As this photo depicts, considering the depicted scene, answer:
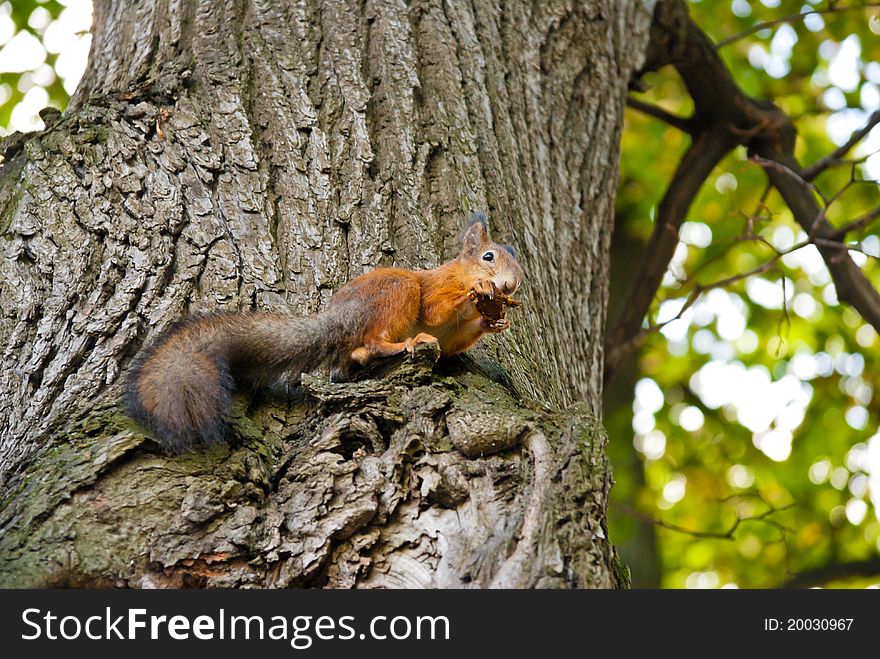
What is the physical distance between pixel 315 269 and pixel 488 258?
47 cm

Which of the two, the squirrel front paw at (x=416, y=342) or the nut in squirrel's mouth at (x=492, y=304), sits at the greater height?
the nut in squirrel's mouth at (x=492, y=304)

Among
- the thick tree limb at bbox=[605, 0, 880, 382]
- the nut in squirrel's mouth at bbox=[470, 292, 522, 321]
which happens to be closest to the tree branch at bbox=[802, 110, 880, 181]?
the thick tree limb at bbox=[605, 0, 880, 382]

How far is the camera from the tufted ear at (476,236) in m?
2.61

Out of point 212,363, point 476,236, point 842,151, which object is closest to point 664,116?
point 842,151

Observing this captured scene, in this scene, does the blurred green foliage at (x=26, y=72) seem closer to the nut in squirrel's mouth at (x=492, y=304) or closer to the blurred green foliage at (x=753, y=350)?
the blurred green foliage at (x=753, y=350)

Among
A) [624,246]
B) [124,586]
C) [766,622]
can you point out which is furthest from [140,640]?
[624,246]

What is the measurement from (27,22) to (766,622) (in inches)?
224

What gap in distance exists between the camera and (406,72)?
3.01 m

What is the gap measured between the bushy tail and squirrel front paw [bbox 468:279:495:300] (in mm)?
370

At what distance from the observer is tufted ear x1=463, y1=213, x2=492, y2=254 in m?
2.61

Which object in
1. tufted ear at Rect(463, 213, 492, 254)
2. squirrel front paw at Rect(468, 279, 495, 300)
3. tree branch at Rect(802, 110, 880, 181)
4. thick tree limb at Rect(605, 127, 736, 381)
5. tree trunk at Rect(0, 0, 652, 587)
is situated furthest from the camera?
thick tree limb at Rect(605, 127, 736, 381)

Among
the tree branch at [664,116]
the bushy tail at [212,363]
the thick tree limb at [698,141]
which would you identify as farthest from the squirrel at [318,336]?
the tree branch at [664,116]

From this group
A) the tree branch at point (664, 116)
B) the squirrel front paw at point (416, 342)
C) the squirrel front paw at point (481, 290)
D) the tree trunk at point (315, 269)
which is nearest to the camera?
the tree trunk at point (315, 269)

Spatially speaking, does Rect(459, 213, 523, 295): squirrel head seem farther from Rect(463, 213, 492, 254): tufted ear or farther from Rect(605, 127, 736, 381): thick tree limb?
Rect(605, 127, 736, 381): thick tree limb
